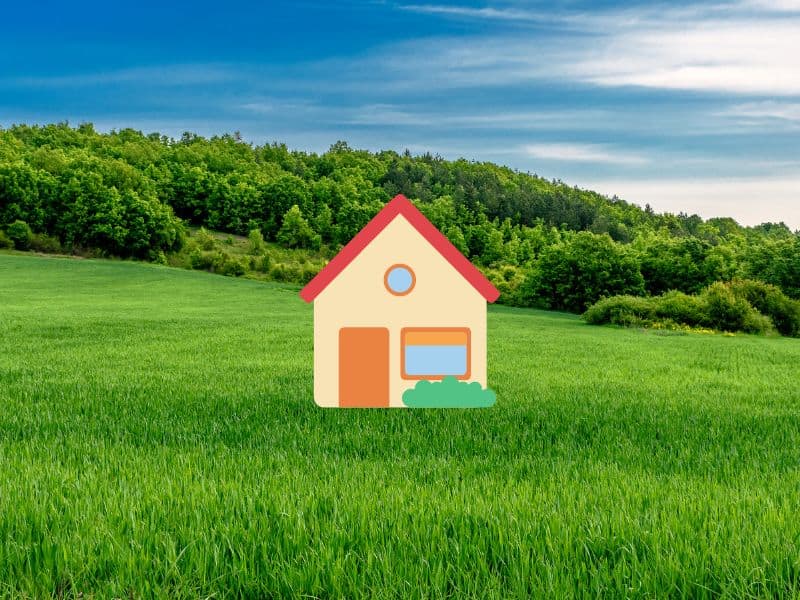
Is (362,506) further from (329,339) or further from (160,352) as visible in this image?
(160,352)

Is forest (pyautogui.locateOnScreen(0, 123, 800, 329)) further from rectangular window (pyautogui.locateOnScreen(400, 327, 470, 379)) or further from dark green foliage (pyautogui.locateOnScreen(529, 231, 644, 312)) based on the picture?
rectangular window (pyautogui.locateOnScreen(400, 327, 470, 379))

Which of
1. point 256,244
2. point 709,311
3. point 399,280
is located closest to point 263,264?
point 256,244

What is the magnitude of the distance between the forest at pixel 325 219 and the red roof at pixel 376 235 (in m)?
40.7

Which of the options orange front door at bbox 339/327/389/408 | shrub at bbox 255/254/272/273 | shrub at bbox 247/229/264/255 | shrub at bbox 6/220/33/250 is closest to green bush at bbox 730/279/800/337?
orange front door at bbox 339/327/389/408

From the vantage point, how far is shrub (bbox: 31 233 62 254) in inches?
3184

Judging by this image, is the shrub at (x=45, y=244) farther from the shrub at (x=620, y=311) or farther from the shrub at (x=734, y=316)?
the shrub at (x=734, y=316)

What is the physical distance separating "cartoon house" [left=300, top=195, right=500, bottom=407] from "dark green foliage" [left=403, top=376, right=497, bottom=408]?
0.22ft

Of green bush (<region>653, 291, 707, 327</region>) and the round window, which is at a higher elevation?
the round window

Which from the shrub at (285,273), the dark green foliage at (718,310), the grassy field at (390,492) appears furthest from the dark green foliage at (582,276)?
the grassy field at (390,492)

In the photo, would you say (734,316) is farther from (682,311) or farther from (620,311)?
(620,311)

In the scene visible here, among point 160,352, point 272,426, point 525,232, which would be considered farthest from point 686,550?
point 525,232

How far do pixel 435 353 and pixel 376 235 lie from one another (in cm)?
134

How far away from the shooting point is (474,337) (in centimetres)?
651

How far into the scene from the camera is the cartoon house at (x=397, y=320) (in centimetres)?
649
